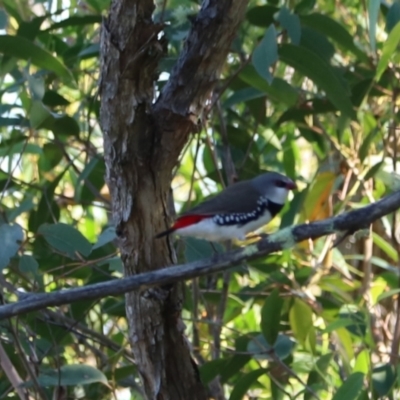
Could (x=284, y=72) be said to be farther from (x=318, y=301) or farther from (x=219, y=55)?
(x=219, y=55)

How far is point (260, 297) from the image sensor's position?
278cm

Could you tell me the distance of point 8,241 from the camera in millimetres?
1996

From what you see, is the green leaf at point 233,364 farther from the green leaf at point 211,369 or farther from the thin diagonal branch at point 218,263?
the thin diagonal branch at point 218,263

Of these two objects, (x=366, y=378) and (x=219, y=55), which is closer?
(x=219, y=55)

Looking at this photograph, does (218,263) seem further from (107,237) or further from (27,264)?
(27,264)

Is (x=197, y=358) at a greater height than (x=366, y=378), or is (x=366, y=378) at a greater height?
(x=197, y=358)

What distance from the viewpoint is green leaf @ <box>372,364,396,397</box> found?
2.23 metres

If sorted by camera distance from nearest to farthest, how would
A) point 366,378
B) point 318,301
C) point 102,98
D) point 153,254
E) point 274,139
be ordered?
point 102,98 → point 153,254 → point 366,378 → point 318,301 → point 274,139

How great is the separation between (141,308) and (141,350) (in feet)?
0.34

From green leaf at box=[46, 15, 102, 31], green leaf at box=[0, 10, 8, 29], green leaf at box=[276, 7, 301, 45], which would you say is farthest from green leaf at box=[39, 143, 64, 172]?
green leaf at box=[276, 7, 301, 45]

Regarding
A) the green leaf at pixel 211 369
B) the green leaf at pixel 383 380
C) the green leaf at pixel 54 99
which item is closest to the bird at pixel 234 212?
the green leaf at pixel 211 369

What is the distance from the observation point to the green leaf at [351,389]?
2152 millimetres

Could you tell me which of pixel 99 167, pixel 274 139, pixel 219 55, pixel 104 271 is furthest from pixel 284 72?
pixel 219 55

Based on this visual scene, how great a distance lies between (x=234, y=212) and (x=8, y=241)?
0.57 m
